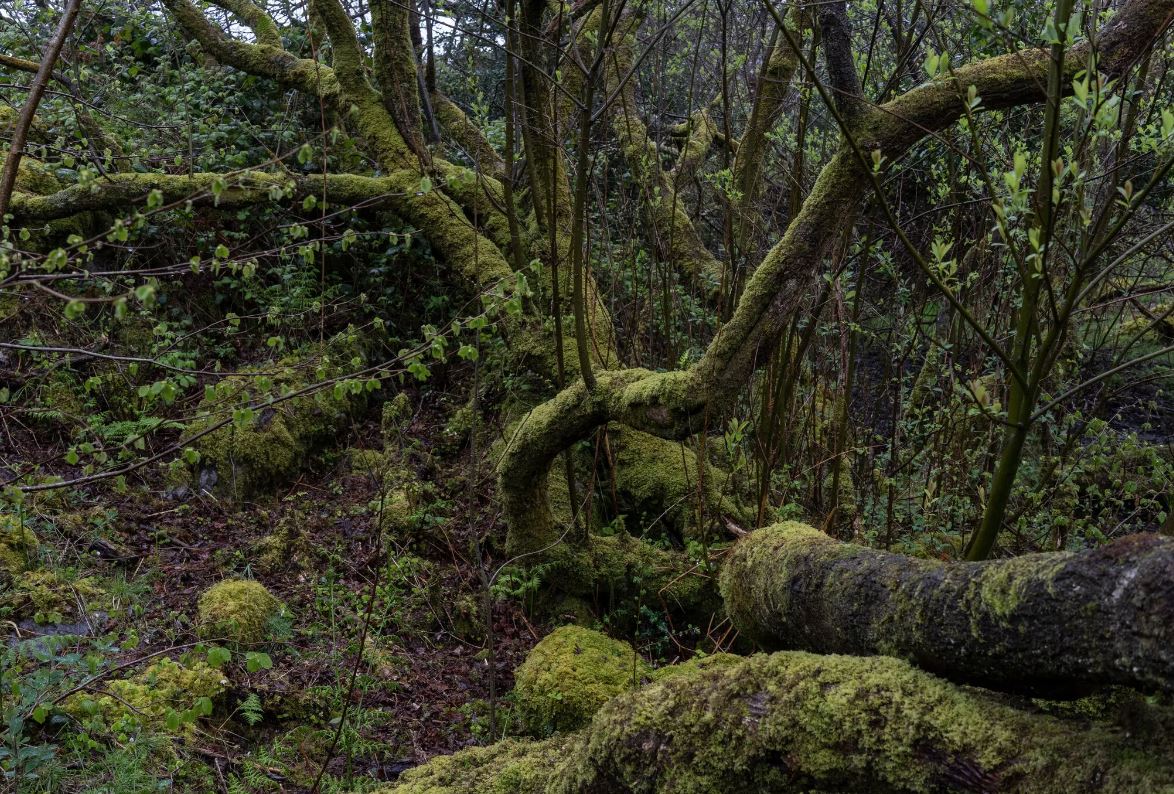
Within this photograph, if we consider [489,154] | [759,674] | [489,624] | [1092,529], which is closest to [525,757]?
[489,624]

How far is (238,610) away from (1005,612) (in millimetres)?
4009

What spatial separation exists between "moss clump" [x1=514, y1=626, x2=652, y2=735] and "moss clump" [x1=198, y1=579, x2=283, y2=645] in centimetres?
146

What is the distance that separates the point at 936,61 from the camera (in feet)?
7.95

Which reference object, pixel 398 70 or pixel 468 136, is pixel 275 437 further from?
pixel 468 136

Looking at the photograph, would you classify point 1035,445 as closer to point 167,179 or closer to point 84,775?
point 84,775

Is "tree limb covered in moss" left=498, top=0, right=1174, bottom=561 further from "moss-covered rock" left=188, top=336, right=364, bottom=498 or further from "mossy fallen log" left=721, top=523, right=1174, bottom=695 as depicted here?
"moss-covered rock" left=188, top=336, right=364, bottom=498

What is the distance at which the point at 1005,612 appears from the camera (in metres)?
1.92

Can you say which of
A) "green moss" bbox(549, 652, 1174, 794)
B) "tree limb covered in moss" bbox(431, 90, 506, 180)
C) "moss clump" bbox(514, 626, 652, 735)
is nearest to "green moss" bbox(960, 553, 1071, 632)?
"green moss" bbox(549, 652, 1174, 794)

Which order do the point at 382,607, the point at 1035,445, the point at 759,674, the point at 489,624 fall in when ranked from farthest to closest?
the point at 1035,445 < the point at 382,607 < the point at 489,624 < the point at 759,674

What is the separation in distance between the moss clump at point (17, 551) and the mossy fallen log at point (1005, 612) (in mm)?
4065

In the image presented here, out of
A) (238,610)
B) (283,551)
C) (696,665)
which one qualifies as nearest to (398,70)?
(283,551)

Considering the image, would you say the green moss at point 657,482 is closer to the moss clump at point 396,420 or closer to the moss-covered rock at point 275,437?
the moss clump at point 396,420

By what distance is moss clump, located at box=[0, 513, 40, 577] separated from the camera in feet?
14.6

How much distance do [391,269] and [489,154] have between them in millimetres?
1447
